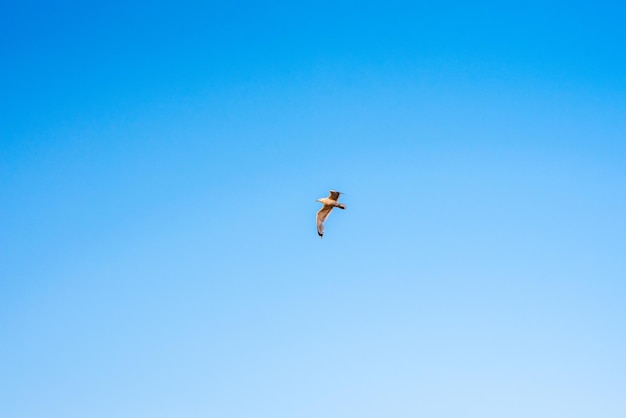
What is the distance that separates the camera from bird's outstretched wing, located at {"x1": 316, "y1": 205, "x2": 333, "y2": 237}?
123ft

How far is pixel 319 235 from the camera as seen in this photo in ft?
122

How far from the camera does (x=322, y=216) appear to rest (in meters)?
37.8

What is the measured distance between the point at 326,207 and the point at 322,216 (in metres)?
0.62

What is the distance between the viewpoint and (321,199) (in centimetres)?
3738

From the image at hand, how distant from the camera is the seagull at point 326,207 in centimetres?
3697

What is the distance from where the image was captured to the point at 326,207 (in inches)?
1476

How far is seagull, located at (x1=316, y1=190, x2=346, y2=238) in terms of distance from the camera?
37.0m

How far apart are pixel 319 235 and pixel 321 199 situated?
1.87m

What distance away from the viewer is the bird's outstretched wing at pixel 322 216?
37531 mm
